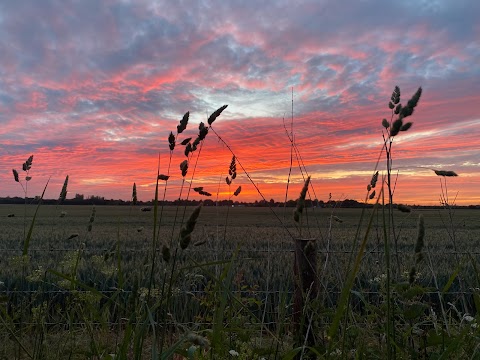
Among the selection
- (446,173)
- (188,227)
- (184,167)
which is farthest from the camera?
(184,167)

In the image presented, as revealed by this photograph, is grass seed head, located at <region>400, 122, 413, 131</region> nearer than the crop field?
Yes

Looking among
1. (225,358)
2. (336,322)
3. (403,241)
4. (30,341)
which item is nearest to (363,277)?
(30,341)

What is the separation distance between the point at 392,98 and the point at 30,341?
4306 millimetres

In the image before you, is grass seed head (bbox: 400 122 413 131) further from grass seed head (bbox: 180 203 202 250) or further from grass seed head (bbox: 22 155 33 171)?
grass seed head (bbox: 22 155 33 171)

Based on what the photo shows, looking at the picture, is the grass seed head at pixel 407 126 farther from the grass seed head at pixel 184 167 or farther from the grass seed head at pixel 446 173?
the grass seed head at pixel 184 167

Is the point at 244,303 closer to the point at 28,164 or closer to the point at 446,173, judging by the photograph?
the point at 28,164

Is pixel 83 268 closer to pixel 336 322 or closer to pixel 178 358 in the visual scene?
pixel 178 358

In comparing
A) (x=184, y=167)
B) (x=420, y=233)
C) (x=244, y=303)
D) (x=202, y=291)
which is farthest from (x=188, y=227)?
(x=202, y=291)

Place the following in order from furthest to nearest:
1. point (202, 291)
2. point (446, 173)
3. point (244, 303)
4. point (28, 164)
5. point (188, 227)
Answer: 1. point (202, 291)
2. point (244, 303)
3. point (28, 164)
4. point (446, 173)
5. point (188, 227)

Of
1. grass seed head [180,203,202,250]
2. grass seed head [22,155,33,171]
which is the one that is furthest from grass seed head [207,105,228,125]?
grass seed head [22,155,33,171]

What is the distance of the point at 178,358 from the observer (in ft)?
11.2

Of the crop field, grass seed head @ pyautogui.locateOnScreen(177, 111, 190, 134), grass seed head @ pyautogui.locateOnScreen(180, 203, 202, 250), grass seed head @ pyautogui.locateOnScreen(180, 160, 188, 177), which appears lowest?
the crop field

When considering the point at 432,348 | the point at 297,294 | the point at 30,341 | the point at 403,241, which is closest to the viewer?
the point at 432,348

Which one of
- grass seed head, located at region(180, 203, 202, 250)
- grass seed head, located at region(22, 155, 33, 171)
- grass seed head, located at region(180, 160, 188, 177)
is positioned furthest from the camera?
grass seed head, located at region(22, 155, 33, 171)
